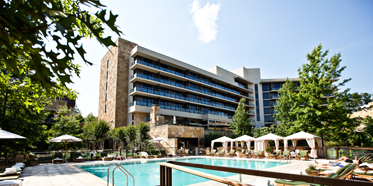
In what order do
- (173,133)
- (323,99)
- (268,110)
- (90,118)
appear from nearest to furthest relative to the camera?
(323,99)
(173,133)
(90,118)
(268,110)

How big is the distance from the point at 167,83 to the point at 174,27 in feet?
73.3

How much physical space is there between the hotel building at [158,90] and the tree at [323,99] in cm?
1394

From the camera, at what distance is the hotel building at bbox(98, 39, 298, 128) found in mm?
32812

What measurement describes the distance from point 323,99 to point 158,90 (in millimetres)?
22957

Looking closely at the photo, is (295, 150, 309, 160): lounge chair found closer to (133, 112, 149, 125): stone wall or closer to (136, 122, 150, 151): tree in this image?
(136, 122, 150, 151): tree

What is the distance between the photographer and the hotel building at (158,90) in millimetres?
32812

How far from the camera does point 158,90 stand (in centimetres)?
3481

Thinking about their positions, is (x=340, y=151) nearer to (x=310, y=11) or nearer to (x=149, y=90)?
(x=310, y=11)

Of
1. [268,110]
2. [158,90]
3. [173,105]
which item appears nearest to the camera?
[158,90]

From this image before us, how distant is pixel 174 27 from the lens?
13445 mm

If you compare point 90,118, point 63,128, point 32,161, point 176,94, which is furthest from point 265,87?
point 32,161

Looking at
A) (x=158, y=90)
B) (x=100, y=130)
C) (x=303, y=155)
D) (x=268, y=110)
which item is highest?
(x=158, y=90)

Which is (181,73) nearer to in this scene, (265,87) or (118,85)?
(118,85)

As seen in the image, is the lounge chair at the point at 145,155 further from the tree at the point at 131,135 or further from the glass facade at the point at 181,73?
the glass facade at the point at 181,73
